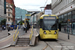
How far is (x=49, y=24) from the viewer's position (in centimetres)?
1530

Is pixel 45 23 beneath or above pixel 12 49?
above

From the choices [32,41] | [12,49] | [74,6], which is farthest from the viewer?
[74,6]

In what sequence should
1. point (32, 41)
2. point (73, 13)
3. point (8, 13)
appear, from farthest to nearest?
1. point (8, 13)
2. point (73, 13)
3. point (32, 41)

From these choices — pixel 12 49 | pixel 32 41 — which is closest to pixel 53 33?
pixel 32 41

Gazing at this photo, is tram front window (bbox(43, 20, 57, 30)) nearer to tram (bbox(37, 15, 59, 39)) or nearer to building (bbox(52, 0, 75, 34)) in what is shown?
tram (bbox(37, 15, 59, 39))

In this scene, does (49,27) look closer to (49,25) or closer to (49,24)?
(49,25)

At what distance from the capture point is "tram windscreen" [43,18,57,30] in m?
15.2

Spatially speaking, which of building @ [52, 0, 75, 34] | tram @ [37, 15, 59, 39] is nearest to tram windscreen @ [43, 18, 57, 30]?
tram @ [37, 15, 59, 39]

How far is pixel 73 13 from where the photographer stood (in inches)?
1014

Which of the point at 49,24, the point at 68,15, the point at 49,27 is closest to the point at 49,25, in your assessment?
the point at 49,24

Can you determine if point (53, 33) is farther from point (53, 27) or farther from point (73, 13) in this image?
point (73, 13)

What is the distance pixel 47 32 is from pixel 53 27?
101 centimetres

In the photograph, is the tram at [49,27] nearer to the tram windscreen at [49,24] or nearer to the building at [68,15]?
the tram windscreen at [49,24]

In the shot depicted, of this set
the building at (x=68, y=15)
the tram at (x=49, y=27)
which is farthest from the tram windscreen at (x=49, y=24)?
the building at (x=68, y=15)
